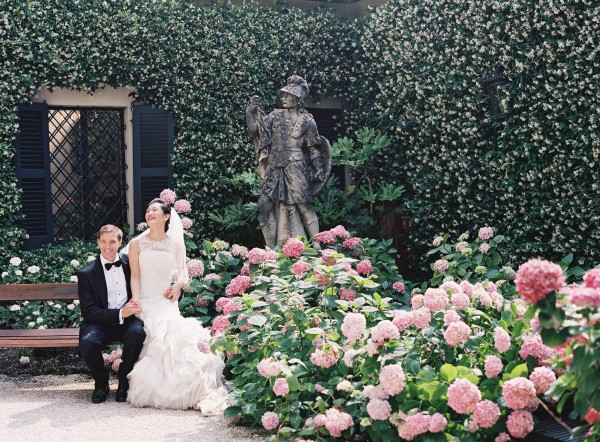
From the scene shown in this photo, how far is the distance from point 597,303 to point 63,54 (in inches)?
310

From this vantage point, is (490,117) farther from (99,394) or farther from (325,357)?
(99,394)

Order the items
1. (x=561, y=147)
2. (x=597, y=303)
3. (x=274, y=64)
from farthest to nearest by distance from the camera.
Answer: (x=274, y=64) → (x=561, y=147) → (x=597, y=303)

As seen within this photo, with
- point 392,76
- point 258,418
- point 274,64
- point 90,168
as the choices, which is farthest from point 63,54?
point 258,418

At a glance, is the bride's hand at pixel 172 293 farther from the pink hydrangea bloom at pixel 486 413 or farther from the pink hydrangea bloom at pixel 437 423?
the pink hydrangea bloom at pixel 486 413

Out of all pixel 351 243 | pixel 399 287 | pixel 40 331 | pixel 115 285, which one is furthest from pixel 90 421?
pixel 351 243

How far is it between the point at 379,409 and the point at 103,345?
270 centimetres

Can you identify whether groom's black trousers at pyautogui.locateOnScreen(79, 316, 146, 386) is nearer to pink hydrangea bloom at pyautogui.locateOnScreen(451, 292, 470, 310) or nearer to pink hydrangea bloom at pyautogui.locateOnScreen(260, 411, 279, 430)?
pink hydrangea bloom at pyautogui.locateOnScreen(260, 411, 279, 430)

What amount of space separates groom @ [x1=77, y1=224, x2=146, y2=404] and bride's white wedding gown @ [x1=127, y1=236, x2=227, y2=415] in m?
0.12

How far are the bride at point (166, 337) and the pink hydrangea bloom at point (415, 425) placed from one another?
1.85 meters

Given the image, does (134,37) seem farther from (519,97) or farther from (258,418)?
(258,418)

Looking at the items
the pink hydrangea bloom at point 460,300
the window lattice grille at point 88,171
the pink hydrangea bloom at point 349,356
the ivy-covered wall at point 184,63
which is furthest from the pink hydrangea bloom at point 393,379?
the window lattice grille at point 88,171

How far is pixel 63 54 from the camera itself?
9234mm

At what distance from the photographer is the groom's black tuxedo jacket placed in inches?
236

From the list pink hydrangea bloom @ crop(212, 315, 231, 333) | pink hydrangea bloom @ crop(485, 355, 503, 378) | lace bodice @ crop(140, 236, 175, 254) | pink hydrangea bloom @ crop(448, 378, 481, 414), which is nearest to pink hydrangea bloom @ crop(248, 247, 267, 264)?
lace bodice @ crop(140, 236, 175, 254)
